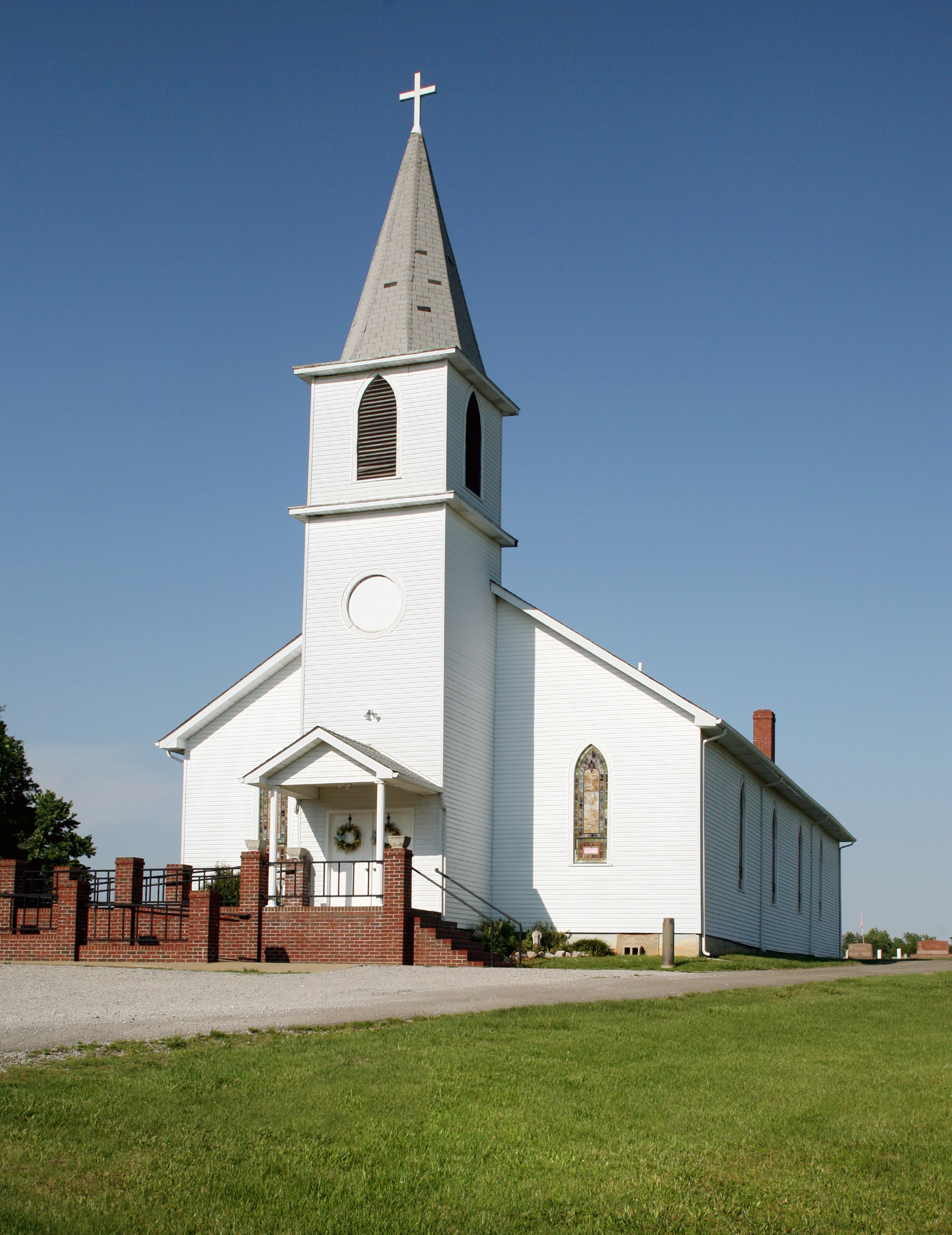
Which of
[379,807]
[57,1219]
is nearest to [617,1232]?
[57,1219]

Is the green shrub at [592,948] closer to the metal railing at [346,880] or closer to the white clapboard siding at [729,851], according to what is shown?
the white clapboard siding at [729,851]

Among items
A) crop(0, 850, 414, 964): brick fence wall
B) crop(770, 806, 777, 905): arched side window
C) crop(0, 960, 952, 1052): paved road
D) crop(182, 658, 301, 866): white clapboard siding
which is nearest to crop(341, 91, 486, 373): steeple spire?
crop(182, 658, 301, 866): white clapboard siding

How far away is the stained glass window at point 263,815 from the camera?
103ft

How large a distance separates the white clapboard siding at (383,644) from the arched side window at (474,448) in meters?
2.14

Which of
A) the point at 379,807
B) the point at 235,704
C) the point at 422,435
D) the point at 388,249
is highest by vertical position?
the point at 388,249

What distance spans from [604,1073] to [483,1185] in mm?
3150

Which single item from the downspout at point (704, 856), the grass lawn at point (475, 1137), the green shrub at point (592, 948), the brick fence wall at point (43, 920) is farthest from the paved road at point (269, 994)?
the green shrub at point (592, 948)

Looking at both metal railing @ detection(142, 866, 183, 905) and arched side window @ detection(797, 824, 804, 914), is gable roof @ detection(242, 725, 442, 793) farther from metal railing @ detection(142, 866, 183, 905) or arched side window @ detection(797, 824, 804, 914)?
arched side window @ detection(797, 824, 804, 914)

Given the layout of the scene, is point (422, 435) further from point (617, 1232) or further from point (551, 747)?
point (617, 1232)

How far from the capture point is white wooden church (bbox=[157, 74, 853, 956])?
2836 cm

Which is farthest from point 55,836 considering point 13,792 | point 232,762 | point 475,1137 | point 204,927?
point 475,1137

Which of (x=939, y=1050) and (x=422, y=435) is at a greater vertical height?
(x=422, y=435)

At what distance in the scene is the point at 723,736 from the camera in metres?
29.3

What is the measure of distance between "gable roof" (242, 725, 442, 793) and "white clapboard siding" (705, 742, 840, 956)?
255 inches
